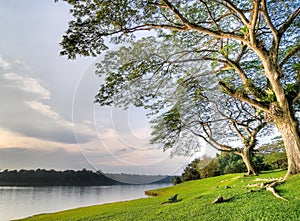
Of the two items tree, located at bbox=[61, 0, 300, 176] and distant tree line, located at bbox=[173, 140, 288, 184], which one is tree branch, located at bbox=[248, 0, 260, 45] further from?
distant tree line, located at bbox=[173, 140, 288, 184]

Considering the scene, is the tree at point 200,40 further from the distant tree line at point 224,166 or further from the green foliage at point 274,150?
the distant tree line at point 224,166

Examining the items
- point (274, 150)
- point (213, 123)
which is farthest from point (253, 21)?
point (274, 150)

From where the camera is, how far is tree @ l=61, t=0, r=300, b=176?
9711 millimetres

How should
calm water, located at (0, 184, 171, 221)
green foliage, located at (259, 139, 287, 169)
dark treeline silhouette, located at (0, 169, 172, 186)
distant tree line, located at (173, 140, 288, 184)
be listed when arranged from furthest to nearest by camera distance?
dark treeline silhouette, located at (0, 169, 172, 186) → distant tree line, located at (173, 140, 288, 184) → green foliage, located at (259, 139, 287, 169) → calm water, located at (0, 184, 171, 221)

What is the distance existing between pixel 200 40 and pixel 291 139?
6717 millimetres

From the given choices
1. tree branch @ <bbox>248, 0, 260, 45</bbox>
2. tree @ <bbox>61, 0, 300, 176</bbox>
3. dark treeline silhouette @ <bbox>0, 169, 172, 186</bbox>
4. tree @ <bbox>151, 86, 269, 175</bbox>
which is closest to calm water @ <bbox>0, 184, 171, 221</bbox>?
dark treeline silhouette @ <bbox>0, 169, 172, 186</bbox>

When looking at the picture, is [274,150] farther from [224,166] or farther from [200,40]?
[224,166]

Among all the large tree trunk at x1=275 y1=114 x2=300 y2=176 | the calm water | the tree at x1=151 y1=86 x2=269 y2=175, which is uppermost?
the tree at x1=151 y1=86 x2=269 y2=175

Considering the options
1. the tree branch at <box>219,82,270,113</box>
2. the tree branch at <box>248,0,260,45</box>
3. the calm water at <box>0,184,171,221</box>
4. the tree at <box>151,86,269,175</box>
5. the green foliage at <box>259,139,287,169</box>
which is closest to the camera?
the tree branch at <box>248,0,260,45</box>

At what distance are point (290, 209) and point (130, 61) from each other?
8322 millimetres

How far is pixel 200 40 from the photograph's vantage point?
531 inches

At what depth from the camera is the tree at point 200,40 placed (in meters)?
9.71

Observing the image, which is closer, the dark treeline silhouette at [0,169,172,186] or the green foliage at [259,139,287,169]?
the green foliage at [259,139,287,169]

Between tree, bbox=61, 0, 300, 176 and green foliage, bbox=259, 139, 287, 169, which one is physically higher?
tree, bbox=61, 0, 300, 176
